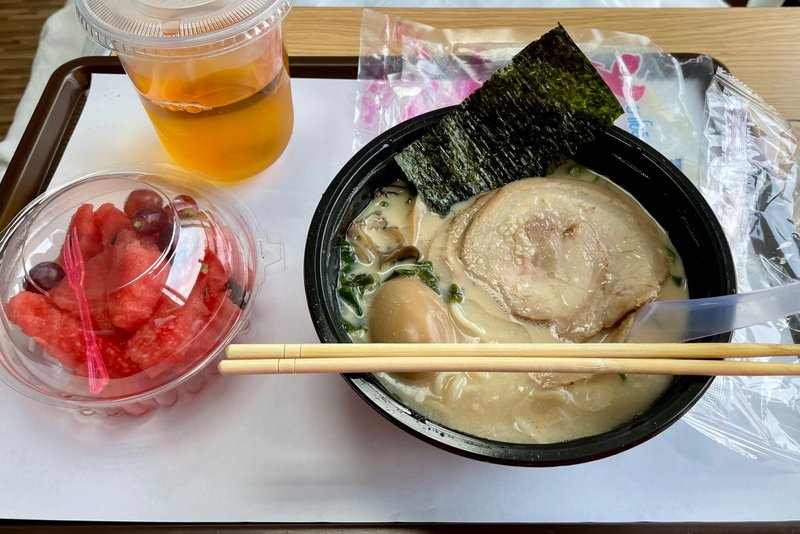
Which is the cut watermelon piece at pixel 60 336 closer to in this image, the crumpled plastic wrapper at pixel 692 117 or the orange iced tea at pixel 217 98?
the orange iced tea at pixel 217 98

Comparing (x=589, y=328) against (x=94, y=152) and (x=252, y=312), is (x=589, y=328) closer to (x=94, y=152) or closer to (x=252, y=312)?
(x=252, y=312)

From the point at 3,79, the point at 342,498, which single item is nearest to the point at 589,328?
the point at 342,498

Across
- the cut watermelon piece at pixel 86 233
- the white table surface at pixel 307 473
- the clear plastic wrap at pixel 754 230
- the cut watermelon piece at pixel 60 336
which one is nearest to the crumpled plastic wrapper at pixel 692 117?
the clear plastic wrap at pixel 754 230

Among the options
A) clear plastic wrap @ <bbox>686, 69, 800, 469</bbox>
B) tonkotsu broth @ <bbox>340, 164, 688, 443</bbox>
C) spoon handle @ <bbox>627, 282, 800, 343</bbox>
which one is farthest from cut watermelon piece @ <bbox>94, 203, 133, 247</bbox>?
clear plastic wrap @ <bbox>686, 69, 800, 469</bbox>

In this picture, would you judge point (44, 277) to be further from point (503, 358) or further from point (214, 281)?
point (503, 358)

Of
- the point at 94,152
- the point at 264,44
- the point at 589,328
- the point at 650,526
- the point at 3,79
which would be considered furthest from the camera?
the point at 3,79
